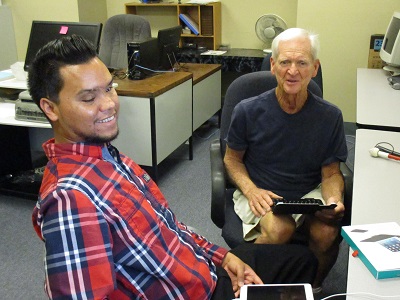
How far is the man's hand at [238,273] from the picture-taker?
53.9 inches

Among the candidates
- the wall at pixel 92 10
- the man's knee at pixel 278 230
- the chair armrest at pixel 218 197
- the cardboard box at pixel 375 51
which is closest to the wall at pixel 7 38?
the wall at pixel 92 10

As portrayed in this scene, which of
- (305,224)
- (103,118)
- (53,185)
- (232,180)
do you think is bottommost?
(305,224)

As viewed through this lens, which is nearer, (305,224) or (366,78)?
(305,224)

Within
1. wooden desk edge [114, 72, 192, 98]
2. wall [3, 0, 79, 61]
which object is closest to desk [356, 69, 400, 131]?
wooden desk edge [114, 72, 192, 98]

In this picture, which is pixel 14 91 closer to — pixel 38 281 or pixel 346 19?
pixel 38 281

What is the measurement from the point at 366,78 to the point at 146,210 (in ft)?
8.53

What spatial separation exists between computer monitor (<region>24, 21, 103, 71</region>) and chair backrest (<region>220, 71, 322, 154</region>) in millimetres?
1228

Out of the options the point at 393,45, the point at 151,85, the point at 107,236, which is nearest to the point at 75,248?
the point at 107,236

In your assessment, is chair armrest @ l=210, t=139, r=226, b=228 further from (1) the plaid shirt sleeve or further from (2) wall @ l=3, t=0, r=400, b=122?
(2) wall @ l=3, t=0, r=400, b=122

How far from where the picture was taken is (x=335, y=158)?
5.89ft

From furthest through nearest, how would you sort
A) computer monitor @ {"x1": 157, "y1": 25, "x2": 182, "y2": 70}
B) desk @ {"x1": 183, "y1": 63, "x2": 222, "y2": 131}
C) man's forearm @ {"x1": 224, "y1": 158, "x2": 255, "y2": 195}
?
desk @ {"x1": 183, "y1": 63, "x2": 222, "y2": 131}, computer monitor @ {"x1": 157, "y1": 25, "x2": 182, "y2": 70}, man's forearm @ {"x1": 224, "y1": 158, "x2": 255, "y2": 195}

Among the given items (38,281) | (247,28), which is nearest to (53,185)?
(38,281)

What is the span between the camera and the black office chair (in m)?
1.73

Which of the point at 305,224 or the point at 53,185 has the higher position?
the point at 53,185
